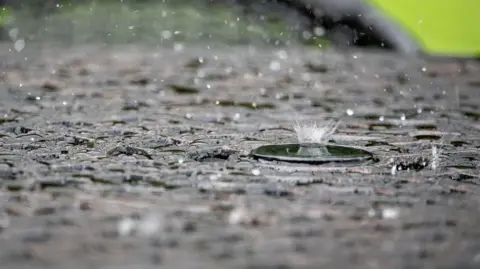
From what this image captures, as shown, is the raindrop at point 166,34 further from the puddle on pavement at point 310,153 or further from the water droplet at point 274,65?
the puddle on pavement at point 310,153

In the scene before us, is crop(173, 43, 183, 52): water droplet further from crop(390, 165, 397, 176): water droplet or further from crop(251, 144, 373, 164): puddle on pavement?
crop(390, 165, 397, 176): water droplet

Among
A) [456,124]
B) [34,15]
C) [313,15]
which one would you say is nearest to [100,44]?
[34,15]

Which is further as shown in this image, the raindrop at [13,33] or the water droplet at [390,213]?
the raindrop at [13,33]

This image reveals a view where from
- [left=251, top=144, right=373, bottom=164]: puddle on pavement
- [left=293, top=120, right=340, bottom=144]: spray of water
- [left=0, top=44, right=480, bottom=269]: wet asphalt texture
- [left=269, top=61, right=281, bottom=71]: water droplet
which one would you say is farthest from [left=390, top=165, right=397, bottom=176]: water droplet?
[left=269, top=61, right=281, bottom=71]: water droplet

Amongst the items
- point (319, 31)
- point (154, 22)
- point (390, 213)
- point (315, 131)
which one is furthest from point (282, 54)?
point (390, 213)

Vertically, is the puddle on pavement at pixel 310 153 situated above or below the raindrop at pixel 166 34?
below

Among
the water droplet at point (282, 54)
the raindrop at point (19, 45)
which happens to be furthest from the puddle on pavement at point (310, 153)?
the raindrop at point (19, 45)

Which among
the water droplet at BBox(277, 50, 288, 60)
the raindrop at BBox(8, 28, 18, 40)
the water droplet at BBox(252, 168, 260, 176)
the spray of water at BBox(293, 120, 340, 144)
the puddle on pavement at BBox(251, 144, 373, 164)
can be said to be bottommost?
the water droplet at BBox(252, 168, 260, 176)

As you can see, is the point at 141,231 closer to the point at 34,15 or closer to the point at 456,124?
the point at 456,124
